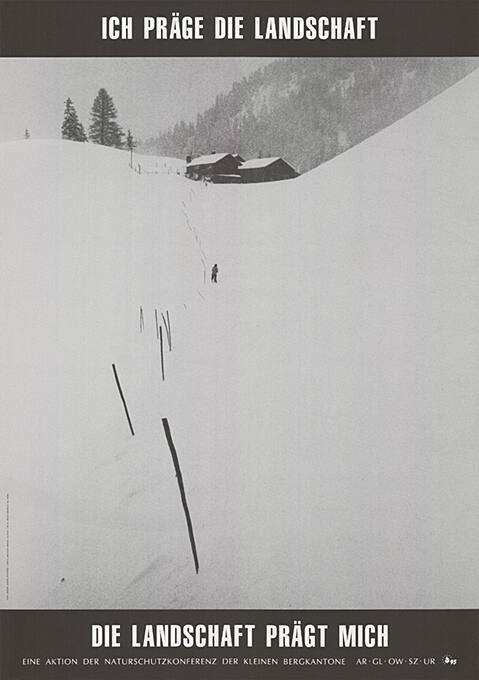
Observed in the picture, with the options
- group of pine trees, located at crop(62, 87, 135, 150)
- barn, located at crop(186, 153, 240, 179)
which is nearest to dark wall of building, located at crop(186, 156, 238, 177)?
barn, located at crop(186, 153, 240, 179)

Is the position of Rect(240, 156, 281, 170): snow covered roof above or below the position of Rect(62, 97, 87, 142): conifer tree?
below

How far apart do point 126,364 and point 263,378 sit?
1.04 feet

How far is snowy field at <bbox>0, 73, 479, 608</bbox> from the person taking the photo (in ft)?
6.13

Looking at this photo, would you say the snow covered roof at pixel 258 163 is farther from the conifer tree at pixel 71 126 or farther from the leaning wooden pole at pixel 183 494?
the leaning wooden pole at pixel 183 494

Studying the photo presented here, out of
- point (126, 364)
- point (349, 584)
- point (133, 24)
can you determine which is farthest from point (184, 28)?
point (349, 584)

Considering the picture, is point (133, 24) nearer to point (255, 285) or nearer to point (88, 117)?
point (88, 117)

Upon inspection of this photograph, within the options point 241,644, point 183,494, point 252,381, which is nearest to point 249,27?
point 252,381

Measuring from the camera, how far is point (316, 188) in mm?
1858

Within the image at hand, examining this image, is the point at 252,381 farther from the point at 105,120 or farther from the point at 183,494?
the point at 105,120

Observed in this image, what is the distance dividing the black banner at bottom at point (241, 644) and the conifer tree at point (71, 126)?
1.08 m

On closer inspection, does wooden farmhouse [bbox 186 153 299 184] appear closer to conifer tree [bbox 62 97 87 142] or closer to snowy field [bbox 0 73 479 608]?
snowy field [bbox 0 73 479 608]

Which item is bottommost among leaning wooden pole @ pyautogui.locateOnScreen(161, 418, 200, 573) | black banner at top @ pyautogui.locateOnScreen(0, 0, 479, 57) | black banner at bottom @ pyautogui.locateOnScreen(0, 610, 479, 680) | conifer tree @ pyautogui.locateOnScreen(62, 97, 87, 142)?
black banner at bottom @ pyautogui.locateOnScreen(0, 610, 479, 680)

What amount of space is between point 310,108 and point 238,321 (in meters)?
0.51

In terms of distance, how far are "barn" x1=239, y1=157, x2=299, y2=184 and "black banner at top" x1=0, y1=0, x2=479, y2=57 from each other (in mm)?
247
